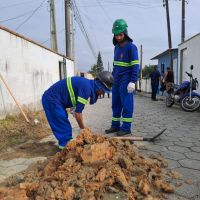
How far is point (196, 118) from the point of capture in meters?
8.07

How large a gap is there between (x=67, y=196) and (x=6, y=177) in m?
1.17

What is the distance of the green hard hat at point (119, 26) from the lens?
5.39 meters

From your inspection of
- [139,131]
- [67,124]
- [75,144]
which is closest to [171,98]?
[139,131]

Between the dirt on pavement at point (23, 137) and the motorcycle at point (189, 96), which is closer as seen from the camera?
the dirt on pavement at point (23, 137)

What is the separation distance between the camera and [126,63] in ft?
18.4

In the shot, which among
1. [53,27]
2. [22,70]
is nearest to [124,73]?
[22,70]

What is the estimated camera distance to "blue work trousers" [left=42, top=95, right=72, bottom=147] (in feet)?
14.0

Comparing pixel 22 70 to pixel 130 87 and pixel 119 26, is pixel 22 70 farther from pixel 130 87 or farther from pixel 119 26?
pixel 130 87

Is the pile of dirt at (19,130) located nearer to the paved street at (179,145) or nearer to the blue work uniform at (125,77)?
the paved street at (179,145)

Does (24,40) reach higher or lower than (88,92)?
higher

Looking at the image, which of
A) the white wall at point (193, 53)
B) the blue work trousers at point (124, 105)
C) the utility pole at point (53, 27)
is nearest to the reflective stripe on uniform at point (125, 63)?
the blue work trousers at point (124, 105)

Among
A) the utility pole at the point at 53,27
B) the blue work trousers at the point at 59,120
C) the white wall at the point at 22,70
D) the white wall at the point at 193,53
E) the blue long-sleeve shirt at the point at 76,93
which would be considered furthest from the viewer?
the utility pole at the point at 53,27

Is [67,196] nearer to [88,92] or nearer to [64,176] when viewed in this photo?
[64,176]

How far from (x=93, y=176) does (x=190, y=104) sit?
732 centimetres
